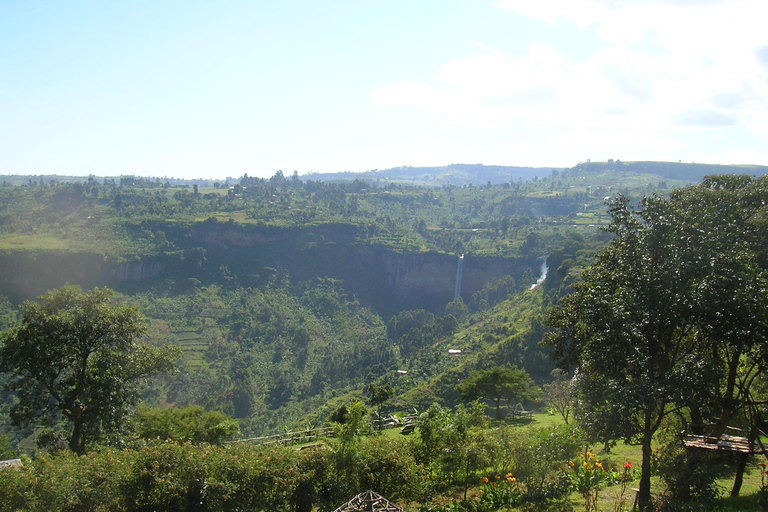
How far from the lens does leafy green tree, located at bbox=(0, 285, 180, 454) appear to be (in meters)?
19.0

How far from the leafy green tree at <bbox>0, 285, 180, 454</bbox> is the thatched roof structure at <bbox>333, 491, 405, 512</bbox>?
12.9m

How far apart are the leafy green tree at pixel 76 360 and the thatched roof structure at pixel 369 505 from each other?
1289 centimetres

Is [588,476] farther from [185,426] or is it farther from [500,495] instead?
[185,426]

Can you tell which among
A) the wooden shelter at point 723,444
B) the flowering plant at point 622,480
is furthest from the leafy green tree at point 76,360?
the wooden shelter at point 723,444

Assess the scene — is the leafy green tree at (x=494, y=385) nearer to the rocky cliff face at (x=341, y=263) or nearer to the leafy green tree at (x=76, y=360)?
the leafy green tree at (x=76, y=360)

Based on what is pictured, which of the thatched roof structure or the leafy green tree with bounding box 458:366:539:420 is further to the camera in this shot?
the leafy green tree with bounding box 458:366:539:420

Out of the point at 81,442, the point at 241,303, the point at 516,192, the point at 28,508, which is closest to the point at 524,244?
the point at 241,303

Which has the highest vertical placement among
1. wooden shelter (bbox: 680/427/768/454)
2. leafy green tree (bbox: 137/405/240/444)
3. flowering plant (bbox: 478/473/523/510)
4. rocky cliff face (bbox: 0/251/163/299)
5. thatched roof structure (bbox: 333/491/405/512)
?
wooden shelter (bbox: 680/427/768/454)

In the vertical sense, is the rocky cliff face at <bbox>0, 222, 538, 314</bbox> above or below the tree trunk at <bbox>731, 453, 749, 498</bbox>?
below

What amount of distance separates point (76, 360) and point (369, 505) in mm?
14922

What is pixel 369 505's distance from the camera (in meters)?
10.3

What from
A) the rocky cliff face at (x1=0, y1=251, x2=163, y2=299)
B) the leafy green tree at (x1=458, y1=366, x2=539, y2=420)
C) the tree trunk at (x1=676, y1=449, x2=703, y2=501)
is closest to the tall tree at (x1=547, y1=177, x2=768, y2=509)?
the tree trunk at (x1=676, y1=449, x2=703, y2=501)

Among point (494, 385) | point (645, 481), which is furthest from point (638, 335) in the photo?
point (494, 385)

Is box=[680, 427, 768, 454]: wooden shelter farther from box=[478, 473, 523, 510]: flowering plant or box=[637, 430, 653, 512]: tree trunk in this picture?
box=[478, 473, 523, 510]: flowering plant
